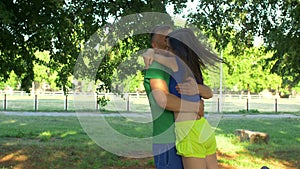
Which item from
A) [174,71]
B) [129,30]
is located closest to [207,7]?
[129,30]

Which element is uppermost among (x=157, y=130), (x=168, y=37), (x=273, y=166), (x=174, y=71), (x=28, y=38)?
(x=28, y=38)

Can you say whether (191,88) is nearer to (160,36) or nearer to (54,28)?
(160,36)

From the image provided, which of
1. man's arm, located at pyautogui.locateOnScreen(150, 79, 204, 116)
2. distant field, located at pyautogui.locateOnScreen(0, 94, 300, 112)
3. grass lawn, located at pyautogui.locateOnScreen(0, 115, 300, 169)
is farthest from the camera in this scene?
grass lawn, located at pyautogui.locateOnScreen(0, 115, 300, 169)

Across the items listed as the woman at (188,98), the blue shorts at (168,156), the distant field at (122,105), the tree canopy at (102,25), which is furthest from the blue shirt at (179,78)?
the tree canopy at (102,25)

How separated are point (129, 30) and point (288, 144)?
20.5ft

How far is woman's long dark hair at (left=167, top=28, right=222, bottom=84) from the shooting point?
2.44 m

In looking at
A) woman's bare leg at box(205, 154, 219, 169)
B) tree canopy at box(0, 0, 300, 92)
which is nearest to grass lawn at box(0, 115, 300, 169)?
A: tree canopy at box(0, 0, 300, 92)

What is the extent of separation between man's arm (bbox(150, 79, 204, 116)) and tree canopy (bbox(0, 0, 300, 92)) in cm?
412

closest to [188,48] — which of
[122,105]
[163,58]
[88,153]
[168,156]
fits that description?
[163,58]

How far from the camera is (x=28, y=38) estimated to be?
7832 mm

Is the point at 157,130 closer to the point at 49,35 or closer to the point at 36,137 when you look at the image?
the point at 49,35

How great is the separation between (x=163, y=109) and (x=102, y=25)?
5.35 meters

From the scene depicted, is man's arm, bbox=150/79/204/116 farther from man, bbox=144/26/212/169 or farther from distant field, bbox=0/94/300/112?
distant field, bbox=0/94/300/112

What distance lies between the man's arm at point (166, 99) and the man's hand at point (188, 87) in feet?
0.19
